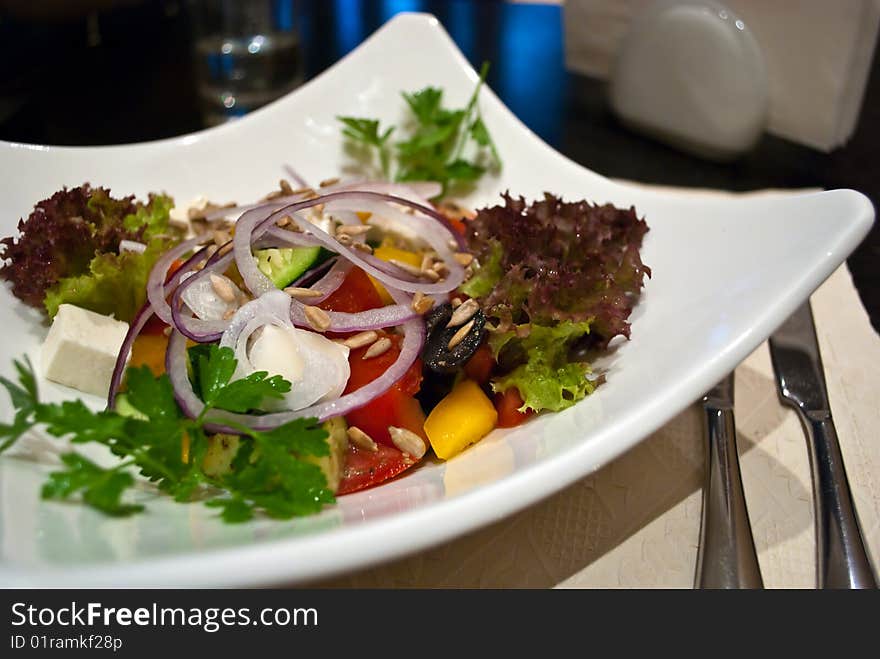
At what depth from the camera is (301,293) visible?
1.70 metres

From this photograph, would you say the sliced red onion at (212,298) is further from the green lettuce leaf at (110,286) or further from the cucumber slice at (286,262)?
the green lettuce leaf at (110,286)

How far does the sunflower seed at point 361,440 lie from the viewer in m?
1.58

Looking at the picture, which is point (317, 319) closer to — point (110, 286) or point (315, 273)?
point (315, 273)

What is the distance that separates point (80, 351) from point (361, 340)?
600mm

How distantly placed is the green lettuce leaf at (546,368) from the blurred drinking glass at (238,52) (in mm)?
2598

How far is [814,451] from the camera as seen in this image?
1.75m

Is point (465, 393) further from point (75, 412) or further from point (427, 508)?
point (75, 412)

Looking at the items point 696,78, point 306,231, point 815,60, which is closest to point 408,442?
point 306,231

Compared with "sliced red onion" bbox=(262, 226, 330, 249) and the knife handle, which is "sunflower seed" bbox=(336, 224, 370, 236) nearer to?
"sliced red onion" bbox=(262, 226, 330, 249)

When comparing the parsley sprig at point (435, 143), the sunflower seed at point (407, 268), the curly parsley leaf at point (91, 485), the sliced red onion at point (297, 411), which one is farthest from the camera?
the parsley sprig at point (435, 143)

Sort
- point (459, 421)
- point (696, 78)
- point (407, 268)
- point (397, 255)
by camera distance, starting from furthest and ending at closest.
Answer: point (696, 78) → point (397, 255) → point (407, 268) → point (459, 421)

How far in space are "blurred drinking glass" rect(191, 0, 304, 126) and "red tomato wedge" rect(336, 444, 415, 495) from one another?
265 centimetres

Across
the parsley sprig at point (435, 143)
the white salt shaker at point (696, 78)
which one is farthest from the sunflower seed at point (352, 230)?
the white salt shaker at point (696, 78)

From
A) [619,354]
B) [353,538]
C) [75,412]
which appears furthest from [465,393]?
[75,412]
